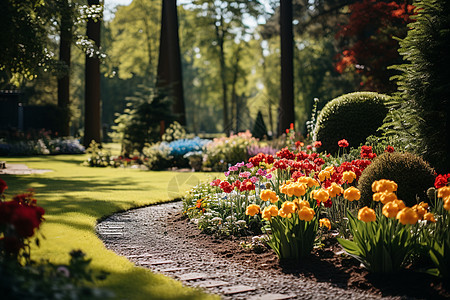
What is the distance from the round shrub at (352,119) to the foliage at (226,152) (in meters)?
4.69

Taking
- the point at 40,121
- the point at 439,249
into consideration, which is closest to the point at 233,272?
the point at 439,249

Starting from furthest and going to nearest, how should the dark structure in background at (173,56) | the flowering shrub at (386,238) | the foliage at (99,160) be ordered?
the dark structure in background at (173,56) → the foliage at (99,160) → the flowering shrub at (386,238)

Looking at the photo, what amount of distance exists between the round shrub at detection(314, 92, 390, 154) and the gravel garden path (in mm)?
4624

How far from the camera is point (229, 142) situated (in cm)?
1526

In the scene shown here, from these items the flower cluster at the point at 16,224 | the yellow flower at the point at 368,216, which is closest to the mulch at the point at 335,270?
the yellow flower at the point at 368,216

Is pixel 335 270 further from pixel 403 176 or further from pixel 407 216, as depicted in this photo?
pixel 403 176

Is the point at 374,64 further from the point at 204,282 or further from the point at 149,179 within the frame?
the point at 204,282

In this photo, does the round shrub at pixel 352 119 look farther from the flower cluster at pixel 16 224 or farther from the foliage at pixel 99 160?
the foliage at pixel 99 160

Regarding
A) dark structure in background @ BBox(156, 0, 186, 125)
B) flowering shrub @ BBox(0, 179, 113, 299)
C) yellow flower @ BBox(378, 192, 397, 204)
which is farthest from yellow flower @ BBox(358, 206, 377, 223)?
dark structure in background @ BBox(156, 0, 186, 125)

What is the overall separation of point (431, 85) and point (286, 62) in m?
11.1

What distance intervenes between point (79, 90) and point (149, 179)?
44.7m

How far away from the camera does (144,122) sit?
1897 centimetres

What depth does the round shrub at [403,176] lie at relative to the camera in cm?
589

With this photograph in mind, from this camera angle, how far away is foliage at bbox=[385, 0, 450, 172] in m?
6.52
